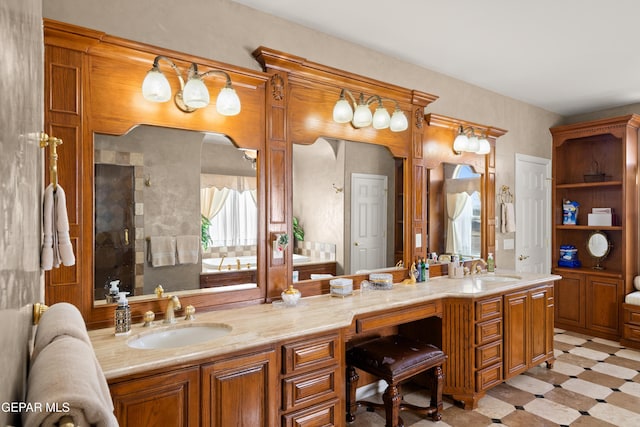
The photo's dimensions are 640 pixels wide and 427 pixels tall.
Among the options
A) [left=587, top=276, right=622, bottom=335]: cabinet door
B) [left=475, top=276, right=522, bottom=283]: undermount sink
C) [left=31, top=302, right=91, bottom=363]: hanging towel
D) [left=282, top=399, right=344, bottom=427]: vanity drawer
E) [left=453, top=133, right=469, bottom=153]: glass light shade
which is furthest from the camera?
[left=587, top=276, right=622, bottom=335]: cabinet door

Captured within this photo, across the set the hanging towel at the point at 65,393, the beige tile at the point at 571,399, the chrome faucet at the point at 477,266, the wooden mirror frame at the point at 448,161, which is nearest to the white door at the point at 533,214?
the wooden mirror frame at the point at 448,161

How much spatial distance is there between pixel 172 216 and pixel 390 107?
1877 mm

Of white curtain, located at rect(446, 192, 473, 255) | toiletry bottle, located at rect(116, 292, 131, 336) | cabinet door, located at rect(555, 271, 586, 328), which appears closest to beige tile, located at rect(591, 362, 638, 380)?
cabinet door, located at rect(555, 271, 586, 328)

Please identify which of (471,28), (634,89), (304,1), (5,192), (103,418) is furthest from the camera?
(634,89)

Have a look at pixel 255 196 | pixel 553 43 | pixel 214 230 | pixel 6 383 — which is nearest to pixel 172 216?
pixel 214 230

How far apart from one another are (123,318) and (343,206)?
1.55 metres

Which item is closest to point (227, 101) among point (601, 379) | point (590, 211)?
point (601, 379)

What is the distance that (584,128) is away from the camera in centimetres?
458

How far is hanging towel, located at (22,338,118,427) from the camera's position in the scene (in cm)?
49

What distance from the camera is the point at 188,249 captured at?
2158 mm

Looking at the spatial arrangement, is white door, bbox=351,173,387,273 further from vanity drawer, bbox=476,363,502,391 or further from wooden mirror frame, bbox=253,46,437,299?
vanity drawer, bbox=476,363,502,391

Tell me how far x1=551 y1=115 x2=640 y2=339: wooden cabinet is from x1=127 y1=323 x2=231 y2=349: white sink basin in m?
4.48

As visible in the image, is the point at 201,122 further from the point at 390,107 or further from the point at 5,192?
the point at 5,192

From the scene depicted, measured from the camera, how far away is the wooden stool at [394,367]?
2324 millimetres
